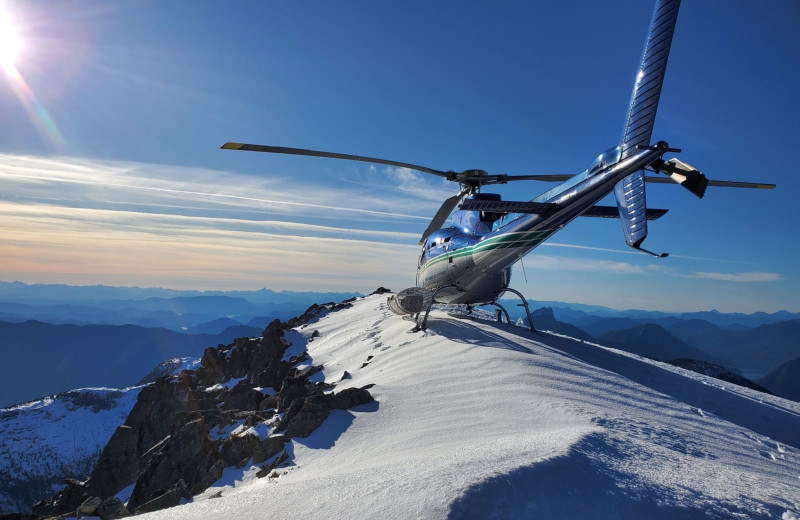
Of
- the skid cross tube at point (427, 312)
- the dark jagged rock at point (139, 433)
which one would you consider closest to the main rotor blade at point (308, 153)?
the skid cross tube at point (427, 312)

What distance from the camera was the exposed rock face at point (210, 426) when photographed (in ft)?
31.9

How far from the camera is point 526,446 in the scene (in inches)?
221

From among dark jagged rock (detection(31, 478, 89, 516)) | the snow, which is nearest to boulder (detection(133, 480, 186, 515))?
dark jagged rock (detection(31, 478, 89, 516))

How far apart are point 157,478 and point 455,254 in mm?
13229

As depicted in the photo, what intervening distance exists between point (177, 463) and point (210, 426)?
1440mm

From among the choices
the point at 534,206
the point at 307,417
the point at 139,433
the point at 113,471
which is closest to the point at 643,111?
the point at 534,206

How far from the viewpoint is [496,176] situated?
1443 centimetres

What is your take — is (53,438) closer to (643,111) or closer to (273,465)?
(273,465)

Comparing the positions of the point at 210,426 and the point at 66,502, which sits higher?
the point at 210,426

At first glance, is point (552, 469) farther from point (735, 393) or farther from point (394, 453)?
point (735, 393)

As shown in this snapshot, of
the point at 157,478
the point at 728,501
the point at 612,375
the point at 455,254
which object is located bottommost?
the point at 157,478

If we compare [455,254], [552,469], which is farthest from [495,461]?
[455,254]

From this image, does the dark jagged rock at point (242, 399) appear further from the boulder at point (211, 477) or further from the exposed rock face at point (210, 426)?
the boulder at point (211, 477)

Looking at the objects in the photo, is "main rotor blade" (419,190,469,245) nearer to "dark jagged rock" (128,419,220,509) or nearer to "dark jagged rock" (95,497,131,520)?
"dark jagged rock" (128,419,220,509)
